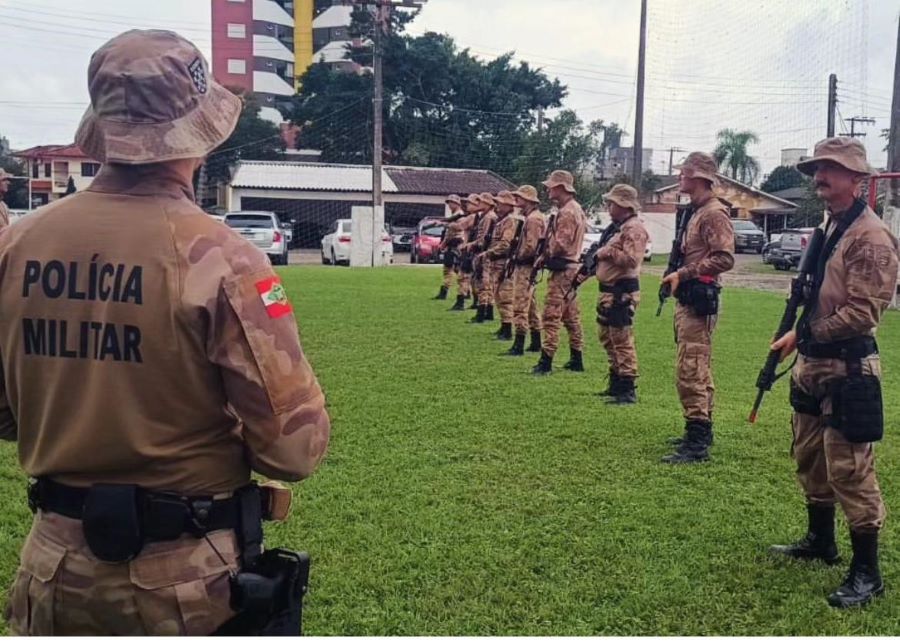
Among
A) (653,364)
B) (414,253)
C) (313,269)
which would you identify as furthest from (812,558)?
(414,253)

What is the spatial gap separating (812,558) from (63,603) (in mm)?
3396

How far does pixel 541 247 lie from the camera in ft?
32.9

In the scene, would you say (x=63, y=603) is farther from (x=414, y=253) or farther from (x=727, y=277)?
(x=414, y=253)

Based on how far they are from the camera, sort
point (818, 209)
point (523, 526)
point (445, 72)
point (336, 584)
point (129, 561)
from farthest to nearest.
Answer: point (445, 72) < point (818, 209) < point (523, 526) < point (336, 584) < point (129, 561)

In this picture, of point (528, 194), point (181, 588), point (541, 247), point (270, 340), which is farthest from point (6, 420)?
point (528, 194)

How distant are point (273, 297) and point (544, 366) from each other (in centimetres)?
720

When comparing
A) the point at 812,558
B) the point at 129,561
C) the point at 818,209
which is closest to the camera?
the point at 129,561

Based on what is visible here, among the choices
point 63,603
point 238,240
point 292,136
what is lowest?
point 63,603

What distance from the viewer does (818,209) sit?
39531 mm

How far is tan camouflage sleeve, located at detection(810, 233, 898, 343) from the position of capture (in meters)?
3.75

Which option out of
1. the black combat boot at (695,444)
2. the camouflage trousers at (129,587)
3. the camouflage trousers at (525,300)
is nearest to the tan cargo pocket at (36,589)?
the camouflage trousers at (129,587)

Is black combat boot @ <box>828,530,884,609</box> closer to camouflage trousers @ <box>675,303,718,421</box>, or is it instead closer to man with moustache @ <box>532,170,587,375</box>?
camouflage trousers @ <box>675,303,718,421</box>

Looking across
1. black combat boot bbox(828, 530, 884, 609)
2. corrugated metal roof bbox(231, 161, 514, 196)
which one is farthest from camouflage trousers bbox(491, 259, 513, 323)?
corrugated metal roof bbox(231, 161, 514, 196)

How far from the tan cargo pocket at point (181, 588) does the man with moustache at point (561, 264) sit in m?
7.08
